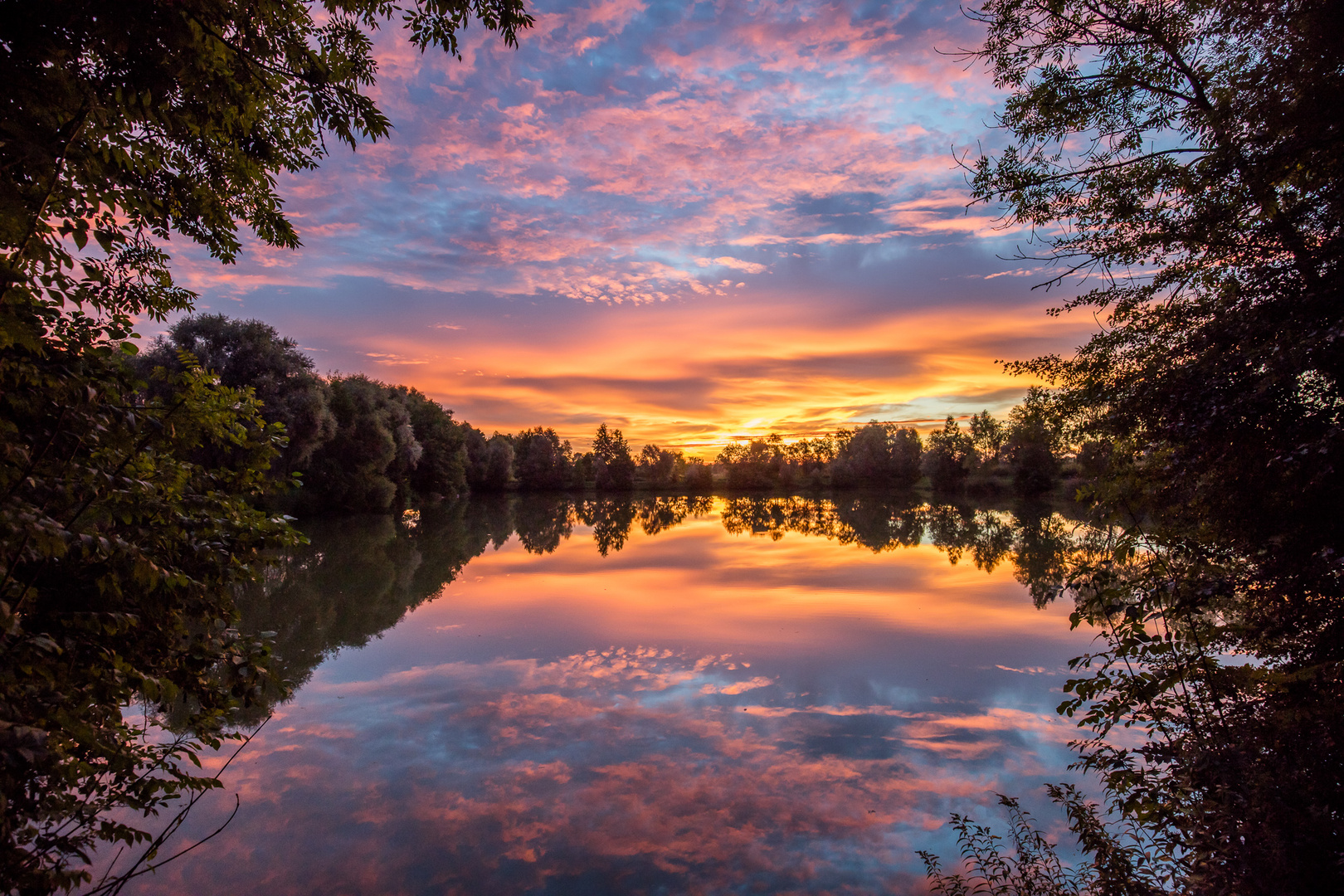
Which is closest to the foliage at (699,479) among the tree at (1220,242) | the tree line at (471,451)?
the tree line at (471,451)

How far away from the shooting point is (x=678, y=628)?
12.5 metres

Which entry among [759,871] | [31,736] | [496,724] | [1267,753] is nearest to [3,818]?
[31,736]

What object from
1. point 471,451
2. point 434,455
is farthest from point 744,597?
point 471,451

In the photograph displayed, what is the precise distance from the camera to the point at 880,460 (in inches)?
3103

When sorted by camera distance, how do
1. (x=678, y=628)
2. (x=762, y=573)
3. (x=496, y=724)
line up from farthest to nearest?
(x=762, y=573) < (x=678, y=628) < (x=496, y=724)

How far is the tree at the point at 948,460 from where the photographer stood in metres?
69.2

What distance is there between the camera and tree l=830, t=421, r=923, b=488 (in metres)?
77.4

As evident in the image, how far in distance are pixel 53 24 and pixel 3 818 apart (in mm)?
3316

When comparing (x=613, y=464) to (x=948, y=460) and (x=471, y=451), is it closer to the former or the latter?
(x=471, y=451)

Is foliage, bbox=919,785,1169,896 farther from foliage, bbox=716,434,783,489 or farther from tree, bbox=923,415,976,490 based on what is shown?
foliage, bbox=716,434,783,489

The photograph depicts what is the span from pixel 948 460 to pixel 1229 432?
7096 centimetres

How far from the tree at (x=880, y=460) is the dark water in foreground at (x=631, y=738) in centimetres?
6431

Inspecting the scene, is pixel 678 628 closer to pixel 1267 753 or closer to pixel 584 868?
pixel 584 868

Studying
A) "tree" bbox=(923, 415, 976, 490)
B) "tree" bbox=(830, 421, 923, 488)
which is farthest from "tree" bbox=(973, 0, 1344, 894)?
"tree" bbox=(830, 421, 923, 488)
